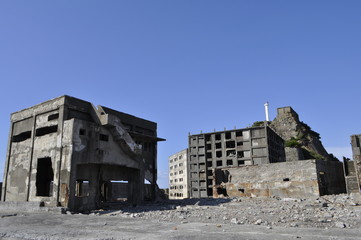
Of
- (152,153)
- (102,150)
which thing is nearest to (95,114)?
(102,150)

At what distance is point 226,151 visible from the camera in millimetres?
62812

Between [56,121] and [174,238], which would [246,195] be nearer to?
[56,121]

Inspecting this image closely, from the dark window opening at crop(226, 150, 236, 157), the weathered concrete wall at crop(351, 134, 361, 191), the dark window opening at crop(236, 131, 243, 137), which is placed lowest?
the weathered concrete wall at crop(351, 134, 361, 191)

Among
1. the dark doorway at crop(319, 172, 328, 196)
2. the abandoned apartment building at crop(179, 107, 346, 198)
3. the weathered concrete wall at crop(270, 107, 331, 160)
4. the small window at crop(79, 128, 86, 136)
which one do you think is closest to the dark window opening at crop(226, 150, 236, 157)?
the abandoned apartment building at crop(179, 107, 346, 198)

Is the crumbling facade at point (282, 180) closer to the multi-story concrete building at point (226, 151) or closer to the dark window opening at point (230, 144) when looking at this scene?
the multi-story concrete building at point (226, 151)

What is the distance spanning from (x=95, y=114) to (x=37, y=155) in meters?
5.53

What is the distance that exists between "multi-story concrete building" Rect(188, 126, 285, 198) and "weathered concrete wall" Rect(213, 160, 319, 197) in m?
23.7

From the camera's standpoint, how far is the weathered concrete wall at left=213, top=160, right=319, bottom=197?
29.5 metres

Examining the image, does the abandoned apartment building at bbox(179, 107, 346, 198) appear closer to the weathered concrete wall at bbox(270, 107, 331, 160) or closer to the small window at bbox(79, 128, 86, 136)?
the small window at bbox(79, 128, 86, 136)

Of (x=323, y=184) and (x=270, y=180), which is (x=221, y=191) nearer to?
(x=270, y=180)

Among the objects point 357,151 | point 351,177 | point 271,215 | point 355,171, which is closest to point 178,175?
point 351,177

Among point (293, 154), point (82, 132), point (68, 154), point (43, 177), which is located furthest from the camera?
point (293, 154)

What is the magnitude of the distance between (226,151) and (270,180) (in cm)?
3066

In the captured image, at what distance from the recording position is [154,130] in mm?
37406
